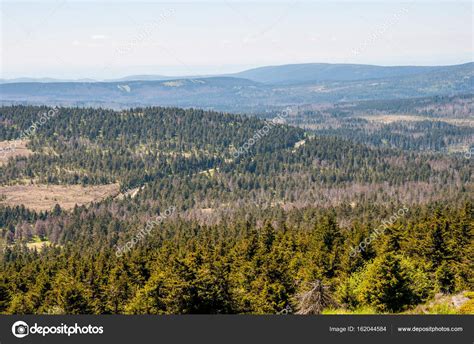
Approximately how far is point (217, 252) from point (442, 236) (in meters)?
34.8

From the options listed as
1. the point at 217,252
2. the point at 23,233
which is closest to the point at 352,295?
the point at 217,252

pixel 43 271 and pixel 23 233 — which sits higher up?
pixel 43 271

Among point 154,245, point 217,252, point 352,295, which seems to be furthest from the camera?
point 154,245

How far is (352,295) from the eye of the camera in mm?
58969

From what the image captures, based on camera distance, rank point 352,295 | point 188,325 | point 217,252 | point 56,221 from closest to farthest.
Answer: point 188,325
point 352,295
point 217,252
point 56,221

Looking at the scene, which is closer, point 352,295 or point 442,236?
point 352,295

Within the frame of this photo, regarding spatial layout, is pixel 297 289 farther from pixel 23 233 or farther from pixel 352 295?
pixel 23 233

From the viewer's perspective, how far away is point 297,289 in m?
61.9

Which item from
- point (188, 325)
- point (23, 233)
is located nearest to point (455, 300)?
point (188, 325)

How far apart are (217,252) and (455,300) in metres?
44.1

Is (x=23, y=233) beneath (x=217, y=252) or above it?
beneath

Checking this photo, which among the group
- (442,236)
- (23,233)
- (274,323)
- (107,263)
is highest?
(274,323)

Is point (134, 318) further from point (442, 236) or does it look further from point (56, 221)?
point (56, 221)

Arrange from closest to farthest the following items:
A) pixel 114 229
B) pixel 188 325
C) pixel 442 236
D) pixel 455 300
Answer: pixel 188 325, pixel 455 300, pixel 442 236, pixel 114 229
